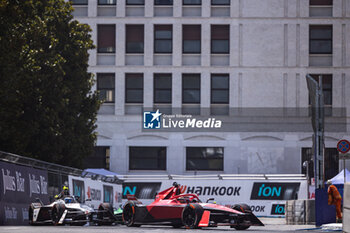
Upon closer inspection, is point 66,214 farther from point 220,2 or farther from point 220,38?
point 220,2

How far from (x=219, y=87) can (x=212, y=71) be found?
114 cm

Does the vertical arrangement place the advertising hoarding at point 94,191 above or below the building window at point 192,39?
below

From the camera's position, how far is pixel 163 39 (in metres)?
49.9

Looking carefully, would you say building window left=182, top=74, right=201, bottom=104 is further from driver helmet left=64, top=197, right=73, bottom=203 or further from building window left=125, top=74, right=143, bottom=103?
driver helmet left=64, top=197, right=73, bottom=203

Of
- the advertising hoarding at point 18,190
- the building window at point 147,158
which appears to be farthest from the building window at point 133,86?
the advertising hoarding at point 18,190

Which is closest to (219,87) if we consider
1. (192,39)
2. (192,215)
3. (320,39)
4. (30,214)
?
(192,39)

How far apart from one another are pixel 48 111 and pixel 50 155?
2.32 metres

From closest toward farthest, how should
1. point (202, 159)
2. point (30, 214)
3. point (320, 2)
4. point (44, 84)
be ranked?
point (30, 214)
point (44, 84)
point (202, 159)
point (320, 2)

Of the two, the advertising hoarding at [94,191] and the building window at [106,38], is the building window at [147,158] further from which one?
the advertising hoarding at [94,191]

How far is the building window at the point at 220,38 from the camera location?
163 feet

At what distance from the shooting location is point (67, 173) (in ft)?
103

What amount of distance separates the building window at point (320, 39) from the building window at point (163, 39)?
9.23 m

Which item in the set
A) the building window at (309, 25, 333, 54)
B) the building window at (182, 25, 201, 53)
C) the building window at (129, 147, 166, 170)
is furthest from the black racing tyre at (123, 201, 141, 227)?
the building window at (309, 25, 333, 54)

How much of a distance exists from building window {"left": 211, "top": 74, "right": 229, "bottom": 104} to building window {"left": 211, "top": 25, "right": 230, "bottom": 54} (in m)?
1.67
